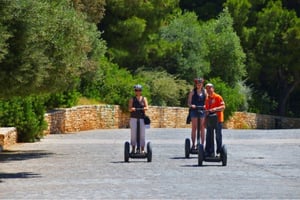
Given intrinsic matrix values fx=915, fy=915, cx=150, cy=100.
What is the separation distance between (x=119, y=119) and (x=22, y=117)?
1642cm

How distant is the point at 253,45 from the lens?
201 ft

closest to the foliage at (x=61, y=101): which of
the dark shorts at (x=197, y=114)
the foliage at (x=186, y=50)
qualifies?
the foliage at (x=186, y=50)

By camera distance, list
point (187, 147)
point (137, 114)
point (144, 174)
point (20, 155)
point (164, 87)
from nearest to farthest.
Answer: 1. point (144, 174)
2. point (137, 114)
3. point (187, 147)
4. point (20, 155)
5. point (164, 87)

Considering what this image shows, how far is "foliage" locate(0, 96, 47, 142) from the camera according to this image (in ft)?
104

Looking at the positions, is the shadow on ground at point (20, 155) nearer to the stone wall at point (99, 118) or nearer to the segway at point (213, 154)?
the segway at point (213, 154)

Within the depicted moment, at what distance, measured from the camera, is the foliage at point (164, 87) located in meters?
52.5

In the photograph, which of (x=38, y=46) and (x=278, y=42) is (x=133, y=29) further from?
(x=38, y=46)

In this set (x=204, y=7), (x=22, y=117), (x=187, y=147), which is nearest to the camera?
(x=187, y=147)

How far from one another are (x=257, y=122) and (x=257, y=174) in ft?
130

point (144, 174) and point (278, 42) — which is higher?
point (278, 42)

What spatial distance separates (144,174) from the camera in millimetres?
19266

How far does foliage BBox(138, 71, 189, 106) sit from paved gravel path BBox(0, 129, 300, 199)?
69.4ft

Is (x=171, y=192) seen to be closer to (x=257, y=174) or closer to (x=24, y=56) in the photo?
(x=257, y=174)

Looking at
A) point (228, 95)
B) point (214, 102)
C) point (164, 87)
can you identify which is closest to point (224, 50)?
point (228, 95)
